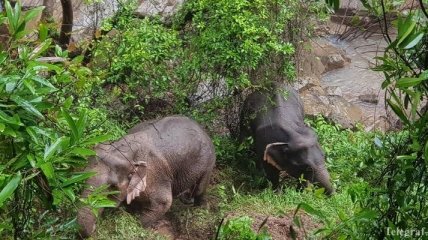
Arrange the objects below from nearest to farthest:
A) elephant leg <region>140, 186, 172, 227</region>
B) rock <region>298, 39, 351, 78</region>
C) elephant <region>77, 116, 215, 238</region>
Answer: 1. elephant <region>77, 116, 215, 238</region>
2. elephant leg <region>140, 186, 172, 227</region>
3. rock <region>298, 39, 351, 78</region>

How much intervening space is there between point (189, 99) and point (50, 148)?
5.07m

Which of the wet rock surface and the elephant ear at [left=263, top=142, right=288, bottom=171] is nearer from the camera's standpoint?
the elephant ear at [left=263, top=142, right=288, bottom=171]

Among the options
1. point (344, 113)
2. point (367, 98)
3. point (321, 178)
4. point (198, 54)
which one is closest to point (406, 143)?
point (198, 54)

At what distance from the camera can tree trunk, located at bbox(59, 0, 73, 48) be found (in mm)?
6883

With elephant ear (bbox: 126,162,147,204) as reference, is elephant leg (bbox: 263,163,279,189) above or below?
below

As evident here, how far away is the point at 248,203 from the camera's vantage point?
6945mm

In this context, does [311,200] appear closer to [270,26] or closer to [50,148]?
[270,26]

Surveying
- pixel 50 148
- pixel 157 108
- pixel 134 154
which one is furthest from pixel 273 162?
pixel 50 148

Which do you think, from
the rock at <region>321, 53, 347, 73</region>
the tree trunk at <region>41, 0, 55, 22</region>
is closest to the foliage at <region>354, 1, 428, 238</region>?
the tree trunk at <region>41, 0, 55, 22</region>

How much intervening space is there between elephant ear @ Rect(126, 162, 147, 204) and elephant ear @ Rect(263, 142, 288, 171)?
194 cm

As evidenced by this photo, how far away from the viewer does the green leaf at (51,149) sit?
8.15 feet

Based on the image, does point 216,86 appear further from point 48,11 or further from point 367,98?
point 367,98

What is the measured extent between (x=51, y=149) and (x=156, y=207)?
3894mm

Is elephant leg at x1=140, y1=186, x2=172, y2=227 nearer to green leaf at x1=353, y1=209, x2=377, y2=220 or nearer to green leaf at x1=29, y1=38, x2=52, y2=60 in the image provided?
green leaf at x1=29, y1=38, x2=52, y2=60
